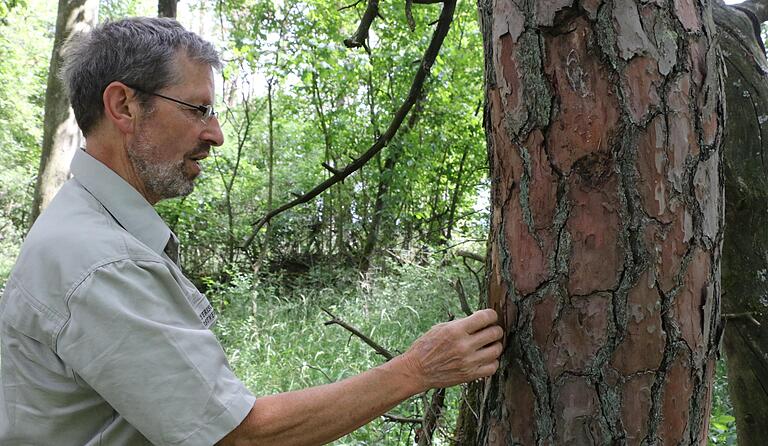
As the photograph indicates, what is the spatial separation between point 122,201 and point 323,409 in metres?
0.72

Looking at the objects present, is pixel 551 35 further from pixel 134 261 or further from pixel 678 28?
pixel 134 261

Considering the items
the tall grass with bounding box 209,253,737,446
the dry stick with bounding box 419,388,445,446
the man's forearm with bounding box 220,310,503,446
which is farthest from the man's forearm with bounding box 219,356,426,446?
the tall grass with bounding box 209,253,737,446

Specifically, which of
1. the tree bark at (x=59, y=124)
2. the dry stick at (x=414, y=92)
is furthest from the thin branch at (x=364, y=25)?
the tree bark at (x=59, y=124)

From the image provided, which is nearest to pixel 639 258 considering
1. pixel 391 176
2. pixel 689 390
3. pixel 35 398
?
pixel 689 390

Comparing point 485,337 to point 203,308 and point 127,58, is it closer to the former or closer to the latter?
point 203,308

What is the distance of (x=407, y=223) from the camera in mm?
10453

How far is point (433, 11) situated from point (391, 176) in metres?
2.37

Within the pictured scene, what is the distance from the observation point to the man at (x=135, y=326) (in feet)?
4.34

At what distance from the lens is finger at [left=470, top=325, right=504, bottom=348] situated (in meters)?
1.43

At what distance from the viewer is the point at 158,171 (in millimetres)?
1692

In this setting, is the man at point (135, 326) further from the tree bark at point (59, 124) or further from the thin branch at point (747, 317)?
the tree bark at point (59, 124)

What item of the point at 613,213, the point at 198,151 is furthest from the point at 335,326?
the point at 613,213

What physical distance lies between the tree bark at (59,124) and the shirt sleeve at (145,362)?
16.5 feet

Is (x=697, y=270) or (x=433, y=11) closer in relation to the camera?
(x=697, y=270)
